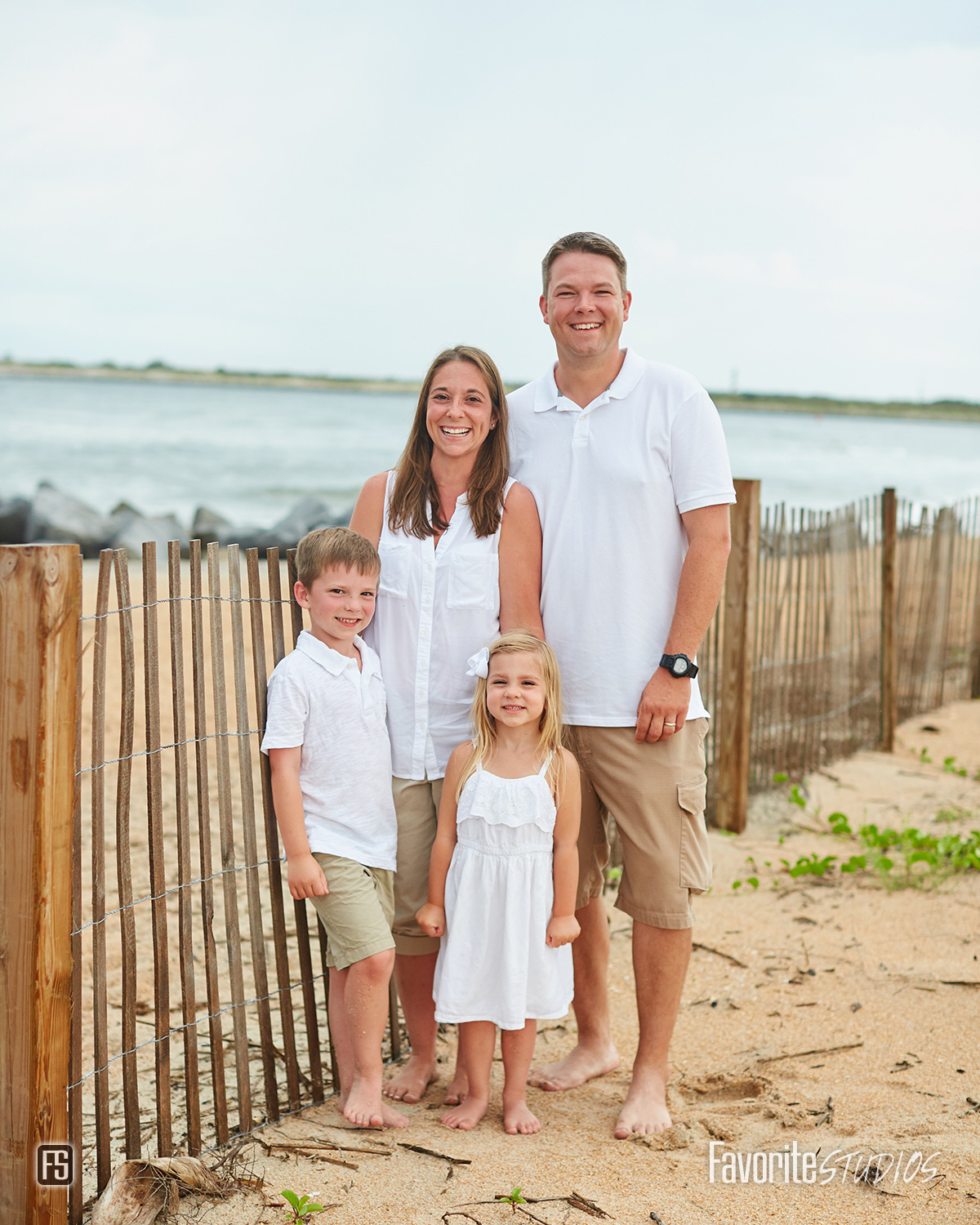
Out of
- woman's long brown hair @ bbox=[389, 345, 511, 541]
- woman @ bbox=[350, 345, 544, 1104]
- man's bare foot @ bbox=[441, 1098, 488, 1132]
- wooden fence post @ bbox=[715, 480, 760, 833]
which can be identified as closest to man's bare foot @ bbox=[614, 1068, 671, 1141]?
man's bare foot @ bbox=[441, 1098, 488, 1132]

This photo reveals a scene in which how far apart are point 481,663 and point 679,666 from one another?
0.52m

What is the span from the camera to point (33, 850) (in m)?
2.08

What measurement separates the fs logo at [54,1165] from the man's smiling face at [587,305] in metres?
2.27

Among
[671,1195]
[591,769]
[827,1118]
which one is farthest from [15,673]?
[827,1118]

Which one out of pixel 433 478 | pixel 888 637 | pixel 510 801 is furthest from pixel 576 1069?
pixel 888 637

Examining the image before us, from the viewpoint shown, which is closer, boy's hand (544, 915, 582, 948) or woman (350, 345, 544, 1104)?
boy's hand (544, 915, 582, 948)

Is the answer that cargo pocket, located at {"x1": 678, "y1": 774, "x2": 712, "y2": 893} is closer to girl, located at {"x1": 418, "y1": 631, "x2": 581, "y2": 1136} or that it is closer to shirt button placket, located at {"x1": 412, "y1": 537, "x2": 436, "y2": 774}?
girl, located at {"x1": 418, "y1": 631, "x2": 581, "y2": 1136}

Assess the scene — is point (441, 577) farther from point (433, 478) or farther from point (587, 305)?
point (587, 305)

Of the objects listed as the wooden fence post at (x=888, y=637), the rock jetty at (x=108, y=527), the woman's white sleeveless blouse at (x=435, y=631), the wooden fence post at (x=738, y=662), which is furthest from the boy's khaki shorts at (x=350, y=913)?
the rock jetty at (x=108, y=527)

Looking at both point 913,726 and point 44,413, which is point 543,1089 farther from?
point 44,413

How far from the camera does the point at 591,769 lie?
111 inches

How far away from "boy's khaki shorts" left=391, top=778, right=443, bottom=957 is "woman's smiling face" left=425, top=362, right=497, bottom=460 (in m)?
0.93

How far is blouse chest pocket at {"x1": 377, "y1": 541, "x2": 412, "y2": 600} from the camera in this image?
274 cm

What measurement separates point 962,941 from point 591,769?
1.94 meters
